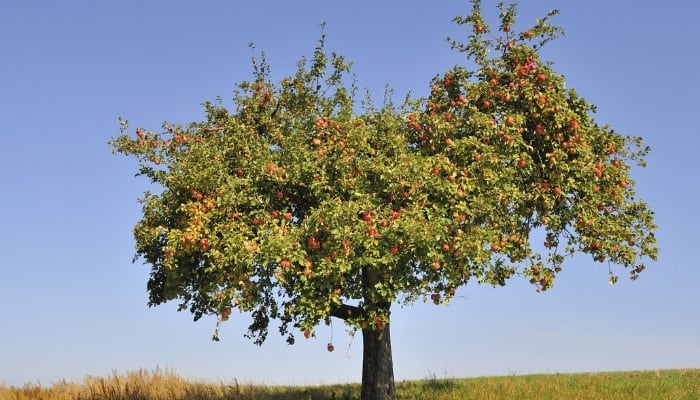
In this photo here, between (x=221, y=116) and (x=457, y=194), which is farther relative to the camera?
(x=221, y=116)

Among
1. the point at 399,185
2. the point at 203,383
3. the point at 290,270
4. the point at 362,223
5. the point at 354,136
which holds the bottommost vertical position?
the point at 203,383

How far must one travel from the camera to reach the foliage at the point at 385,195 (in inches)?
672

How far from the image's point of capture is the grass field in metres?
23.3

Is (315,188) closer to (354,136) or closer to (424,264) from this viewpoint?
(354,136)

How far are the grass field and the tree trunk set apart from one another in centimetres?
227

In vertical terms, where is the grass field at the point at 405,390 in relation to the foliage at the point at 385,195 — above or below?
below

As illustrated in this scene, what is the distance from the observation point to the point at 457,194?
18.0 meters

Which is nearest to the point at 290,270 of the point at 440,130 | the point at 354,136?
the point at 354,136

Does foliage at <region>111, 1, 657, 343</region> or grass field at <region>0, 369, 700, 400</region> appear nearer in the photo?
foliage at <region>111, 1, 657, 343</region>

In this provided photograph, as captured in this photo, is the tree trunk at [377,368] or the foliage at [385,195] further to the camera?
the tree trunk at [377,368]

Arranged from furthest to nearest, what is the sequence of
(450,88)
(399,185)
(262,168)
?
1. (450,88)
2. (262,168)
3. (399,185)

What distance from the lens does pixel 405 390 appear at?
2666 cm

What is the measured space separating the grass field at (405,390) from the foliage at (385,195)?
383 centimetres

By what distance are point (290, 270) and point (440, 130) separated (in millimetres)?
6495
